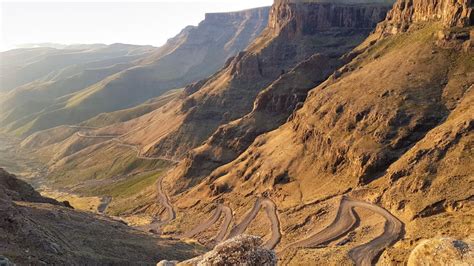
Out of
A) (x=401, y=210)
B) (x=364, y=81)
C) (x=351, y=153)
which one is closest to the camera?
(x=401, y=210)

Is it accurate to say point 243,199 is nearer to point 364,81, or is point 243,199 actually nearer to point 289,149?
point 289,149

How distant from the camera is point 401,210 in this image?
279 ft

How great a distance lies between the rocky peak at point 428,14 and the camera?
411 feet

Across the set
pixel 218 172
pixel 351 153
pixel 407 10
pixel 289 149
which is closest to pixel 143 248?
pixel 351 153

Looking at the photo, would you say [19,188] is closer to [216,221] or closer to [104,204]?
[216,221]

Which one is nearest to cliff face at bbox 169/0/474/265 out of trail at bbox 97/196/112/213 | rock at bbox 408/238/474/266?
rock at bbox 408/238/474/266

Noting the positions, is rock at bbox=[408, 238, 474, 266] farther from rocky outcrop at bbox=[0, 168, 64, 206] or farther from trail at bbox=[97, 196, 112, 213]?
trail at bbox=[97, 196, 112, 213]

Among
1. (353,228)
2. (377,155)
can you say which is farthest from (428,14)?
(353,228)

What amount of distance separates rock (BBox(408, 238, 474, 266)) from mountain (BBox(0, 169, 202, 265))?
3319 cm

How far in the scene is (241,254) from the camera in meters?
29.1

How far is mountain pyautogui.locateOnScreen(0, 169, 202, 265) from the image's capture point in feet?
169

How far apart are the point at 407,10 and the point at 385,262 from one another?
423ft

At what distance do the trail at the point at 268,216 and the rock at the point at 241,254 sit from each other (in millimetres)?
70697

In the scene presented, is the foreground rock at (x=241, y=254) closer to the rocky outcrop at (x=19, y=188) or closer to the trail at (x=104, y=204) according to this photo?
the rocky outcrop at (x=19, y=188)
